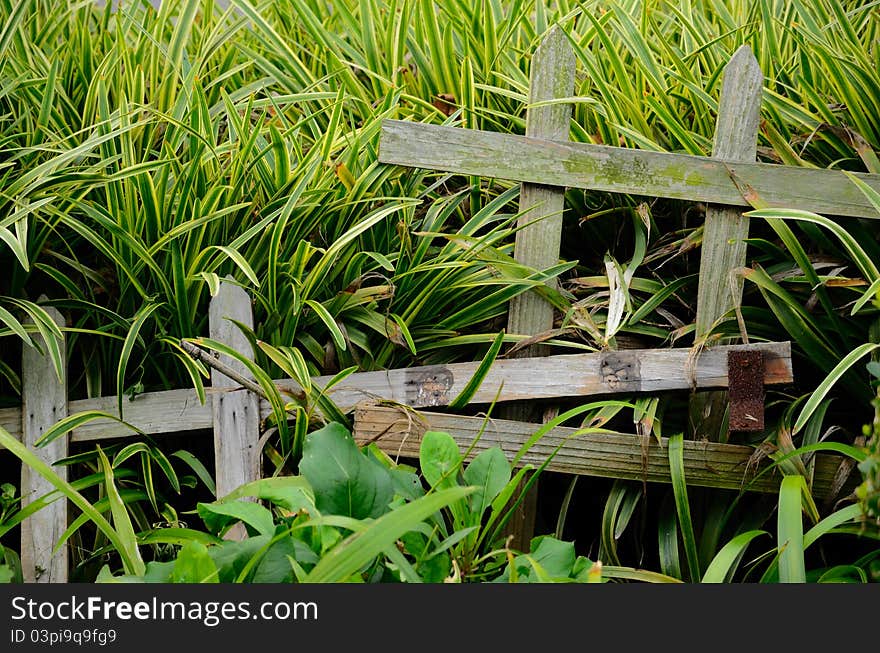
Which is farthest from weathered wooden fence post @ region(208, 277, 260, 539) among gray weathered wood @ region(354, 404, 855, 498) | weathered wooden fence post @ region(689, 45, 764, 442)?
weathered wooden fence post @ region(689, 45, 764, 442)

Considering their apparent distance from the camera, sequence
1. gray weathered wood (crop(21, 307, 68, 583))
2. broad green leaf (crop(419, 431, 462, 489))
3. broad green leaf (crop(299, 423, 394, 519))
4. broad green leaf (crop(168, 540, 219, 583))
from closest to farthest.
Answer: broad green leaf (crop(168, 540, 219, 583))
broad green leaf (crop(299, 423, 394, 519))
broad green leaf (crop(419, 431, 462, 489))
gray weathered wood (crop(21, 307, 68, 583))

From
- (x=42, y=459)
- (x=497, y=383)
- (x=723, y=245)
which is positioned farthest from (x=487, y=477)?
(x=42, y=459)

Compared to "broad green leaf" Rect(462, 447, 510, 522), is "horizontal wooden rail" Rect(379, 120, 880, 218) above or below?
above

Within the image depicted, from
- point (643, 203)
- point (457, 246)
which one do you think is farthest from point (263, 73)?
point (643, 203)

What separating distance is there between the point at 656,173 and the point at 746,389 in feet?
1.75

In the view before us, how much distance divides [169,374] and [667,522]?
122 centimetres

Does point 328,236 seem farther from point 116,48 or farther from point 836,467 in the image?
point 836,467

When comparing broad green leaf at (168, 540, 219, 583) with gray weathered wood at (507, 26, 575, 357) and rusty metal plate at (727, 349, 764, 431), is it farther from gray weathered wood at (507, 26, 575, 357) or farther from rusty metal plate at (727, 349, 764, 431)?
rusty metal plate at (727, 349, 764, 431)

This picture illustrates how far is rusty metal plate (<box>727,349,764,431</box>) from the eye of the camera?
1.84 metres

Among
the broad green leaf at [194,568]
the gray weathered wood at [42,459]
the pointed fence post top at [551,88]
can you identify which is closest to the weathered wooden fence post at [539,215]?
the pointed fence post top at [551,88]

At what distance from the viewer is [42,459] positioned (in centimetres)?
181

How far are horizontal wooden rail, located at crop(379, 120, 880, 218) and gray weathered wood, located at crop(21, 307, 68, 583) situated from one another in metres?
0.96

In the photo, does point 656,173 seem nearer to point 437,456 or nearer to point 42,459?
point 437,456

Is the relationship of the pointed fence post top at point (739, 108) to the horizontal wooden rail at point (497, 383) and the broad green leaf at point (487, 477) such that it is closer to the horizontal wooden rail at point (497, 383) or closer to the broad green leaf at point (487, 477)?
the horizontal wooden rail at point (497, 383)
